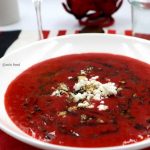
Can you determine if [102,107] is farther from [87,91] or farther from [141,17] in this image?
[141,17]

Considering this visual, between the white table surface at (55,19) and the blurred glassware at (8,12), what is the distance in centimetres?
3

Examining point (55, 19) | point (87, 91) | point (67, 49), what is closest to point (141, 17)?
point (67, 49)

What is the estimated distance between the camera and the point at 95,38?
163cm

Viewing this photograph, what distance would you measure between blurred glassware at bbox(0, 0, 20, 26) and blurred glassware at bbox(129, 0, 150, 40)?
68cm

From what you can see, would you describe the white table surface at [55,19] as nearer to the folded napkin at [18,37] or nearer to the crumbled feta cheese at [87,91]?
the folded napkin at [18,37]

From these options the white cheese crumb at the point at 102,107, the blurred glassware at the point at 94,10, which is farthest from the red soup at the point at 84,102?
the blurred glassware at the point at 94,10

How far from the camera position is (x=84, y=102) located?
1.17m

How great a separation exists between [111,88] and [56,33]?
805 mm

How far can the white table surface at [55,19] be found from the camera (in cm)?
204

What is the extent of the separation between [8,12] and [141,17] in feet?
2.42

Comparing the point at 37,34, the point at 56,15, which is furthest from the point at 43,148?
the point at 56,15

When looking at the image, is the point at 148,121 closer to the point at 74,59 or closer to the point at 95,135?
the point at 95,135

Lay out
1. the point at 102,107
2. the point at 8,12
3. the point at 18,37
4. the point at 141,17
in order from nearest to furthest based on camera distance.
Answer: the point at 102,107
the point at 141,17
the point at 18,37
the point at 8,12

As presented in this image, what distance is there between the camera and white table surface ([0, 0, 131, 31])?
2.04 metres
